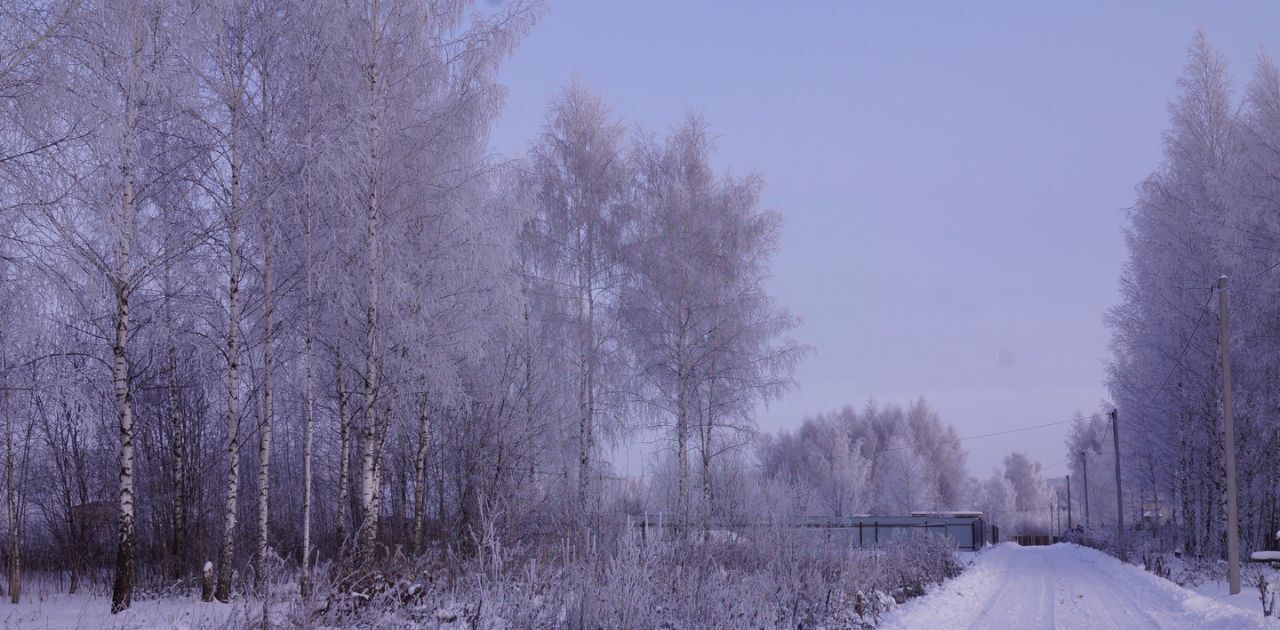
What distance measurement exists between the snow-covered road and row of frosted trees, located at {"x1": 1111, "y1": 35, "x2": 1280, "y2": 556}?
4.30 metres

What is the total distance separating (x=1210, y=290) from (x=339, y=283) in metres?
18.6

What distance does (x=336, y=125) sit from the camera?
12797mm

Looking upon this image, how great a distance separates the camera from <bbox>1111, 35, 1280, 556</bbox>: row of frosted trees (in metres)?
18.3

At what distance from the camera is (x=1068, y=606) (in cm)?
1527

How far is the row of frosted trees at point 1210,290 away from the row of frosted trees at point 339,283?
9482 mm

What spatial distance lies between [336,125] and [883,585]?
10.8 m

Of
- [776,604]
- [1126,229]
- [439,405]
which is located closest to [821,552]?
[776,604]

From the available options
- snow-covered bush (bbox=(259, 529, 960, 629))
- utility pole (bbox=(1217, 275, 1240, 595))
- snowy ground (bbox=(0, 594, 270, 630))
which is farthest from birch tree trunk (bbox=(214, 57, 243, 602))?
utility pole (bbox=(1217, 275, 1240, 595))

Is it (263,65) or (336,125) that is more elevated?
(263,65)

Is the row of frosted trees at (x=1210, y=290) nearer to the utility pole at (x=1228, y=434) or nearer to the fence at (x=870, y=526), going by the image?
the utility pole at (x=1228, y=434)

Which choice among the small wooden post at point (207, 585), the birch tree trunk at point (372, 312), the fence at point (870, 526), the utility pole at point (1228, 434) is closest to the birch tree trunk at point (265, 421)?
the small wooden post at point (207, 585)

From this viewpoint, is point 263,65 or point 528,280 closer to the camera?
point 263,65

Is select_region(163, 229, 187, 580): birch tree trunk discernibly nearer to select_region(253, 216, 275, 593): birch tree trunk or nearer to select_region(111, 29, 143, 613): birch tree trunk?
select_region(253, 216, 275, 593): birch tree trunk

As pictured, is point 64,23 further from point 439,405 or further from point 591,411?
point 591,411
